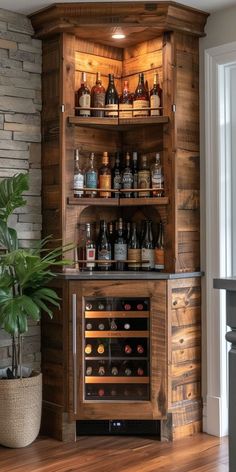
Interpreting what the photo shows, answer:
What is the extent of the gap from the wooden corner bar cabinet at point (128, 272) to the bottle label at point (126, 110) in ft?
0.20

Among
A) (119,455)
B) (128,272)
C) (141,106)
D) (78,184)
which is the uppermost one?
(141,106)

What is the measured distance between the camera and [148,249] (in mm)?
3955

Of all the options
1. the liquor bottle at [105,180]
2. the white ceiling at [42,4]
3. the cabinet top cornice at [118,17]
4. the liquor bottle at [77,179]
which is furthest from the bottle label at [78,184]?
the white ceiling at [42,4]

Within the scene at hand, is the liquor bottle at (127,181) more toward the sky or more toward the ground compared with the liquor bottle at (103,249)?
more toward the sky

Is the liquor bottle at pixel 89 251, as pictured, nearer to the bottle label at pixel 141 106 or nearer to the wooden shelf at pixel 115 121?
the wooden shelf at pixel 115 121

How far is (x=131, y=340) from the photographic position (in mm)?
3697

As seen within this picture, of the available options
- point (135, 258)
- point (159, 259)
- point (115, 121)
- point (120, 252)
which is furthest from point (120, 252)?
point (115, 121)

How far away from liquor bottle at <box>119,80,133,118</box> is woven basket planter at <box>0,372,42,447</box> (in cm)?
173

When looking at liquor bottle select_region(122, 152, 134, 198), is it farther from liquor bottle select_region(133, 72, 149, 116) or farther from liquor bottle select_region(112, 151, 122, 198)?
liquor bottle select_region(133, 72, 149, 116)

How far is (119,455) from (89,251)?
49.9 inches

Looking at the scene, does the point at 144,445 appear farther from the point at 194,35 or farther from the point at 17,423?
the point at 194,35

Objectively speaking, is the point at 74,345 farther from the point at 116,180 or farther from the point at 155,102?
the point at 155,102

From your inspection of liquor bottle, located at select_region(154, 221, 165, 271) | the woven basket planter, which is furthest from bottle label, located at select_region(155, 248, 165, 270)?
the woven basket planter

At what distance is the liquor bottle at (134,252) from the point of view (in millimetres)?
4004
